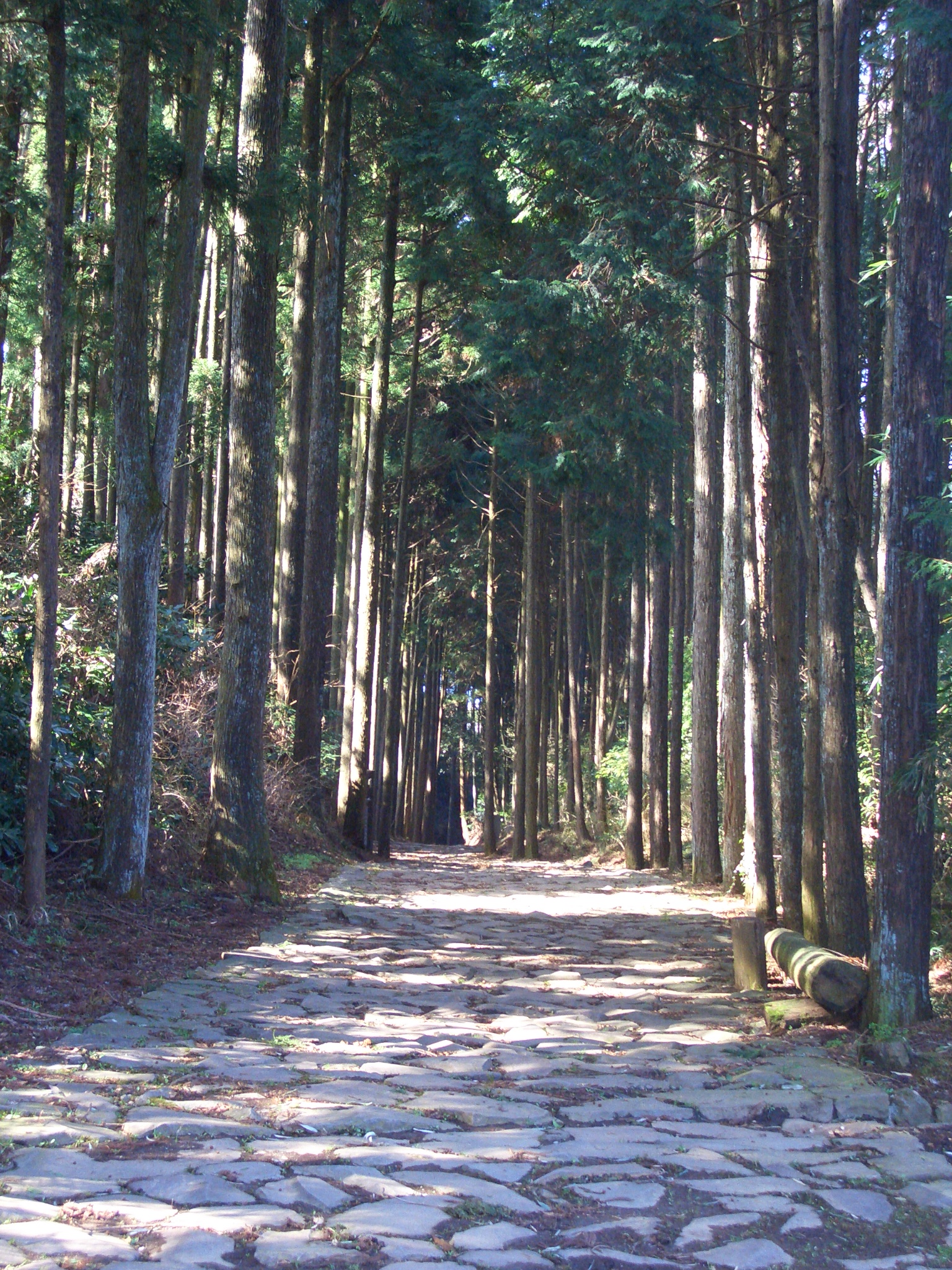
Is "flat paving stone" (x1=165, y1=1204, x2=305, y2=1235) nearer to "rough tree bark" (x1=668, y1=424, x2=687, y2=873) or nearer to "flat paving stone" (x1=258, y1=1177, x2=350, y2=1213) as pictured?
"flat paving stone" (x1=258, y1=1177, x2=350, y2=1213)

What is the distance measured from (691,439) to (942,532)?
1752 centimetres

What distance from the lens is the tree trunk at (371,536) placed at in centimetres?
1831

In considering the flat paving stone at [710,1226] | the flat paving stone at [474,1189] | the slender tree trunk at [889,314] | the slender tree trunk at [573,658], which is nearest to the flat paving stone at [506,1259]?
the flat paving stone at [474,1189]

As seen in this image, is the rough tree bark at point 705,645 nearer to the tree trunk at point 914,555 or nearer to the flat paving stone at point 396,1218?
the tree trunk at point 914,555

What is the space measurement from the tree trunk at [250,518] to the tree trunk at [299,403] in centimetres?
474

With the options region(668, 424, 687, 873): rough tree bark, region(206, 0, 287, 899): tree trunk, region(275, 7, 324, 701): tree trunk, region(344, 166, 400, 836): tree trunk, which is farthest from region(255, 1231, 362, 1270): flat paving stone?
region(344, 166, 400, 836): tree trunk

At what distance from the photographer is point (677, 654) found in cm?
1964

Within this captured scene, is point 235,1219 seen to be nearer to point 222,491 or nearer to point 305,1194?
point 305,1194

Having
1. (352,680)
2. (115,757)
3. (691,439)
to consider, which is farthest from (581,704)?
(115,757)

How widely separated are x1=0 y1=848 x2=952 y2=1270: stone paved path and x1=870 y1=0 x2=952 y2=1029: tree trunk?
3.03 ft

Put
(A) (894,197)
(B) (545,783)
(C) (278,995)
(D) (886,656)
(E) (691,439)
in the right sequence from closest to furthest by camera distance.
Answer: (D) (886,656) < (C) (278,995) < (A) (894,197) < (E) (691,439) < (B) (545,783)

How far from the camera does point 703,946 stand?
10.9m

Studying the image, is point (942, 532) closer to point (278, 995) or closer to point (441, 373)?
point (278, 995)

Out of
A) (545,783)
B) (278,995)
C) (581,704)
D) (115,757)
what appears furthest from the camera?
(581,704)
